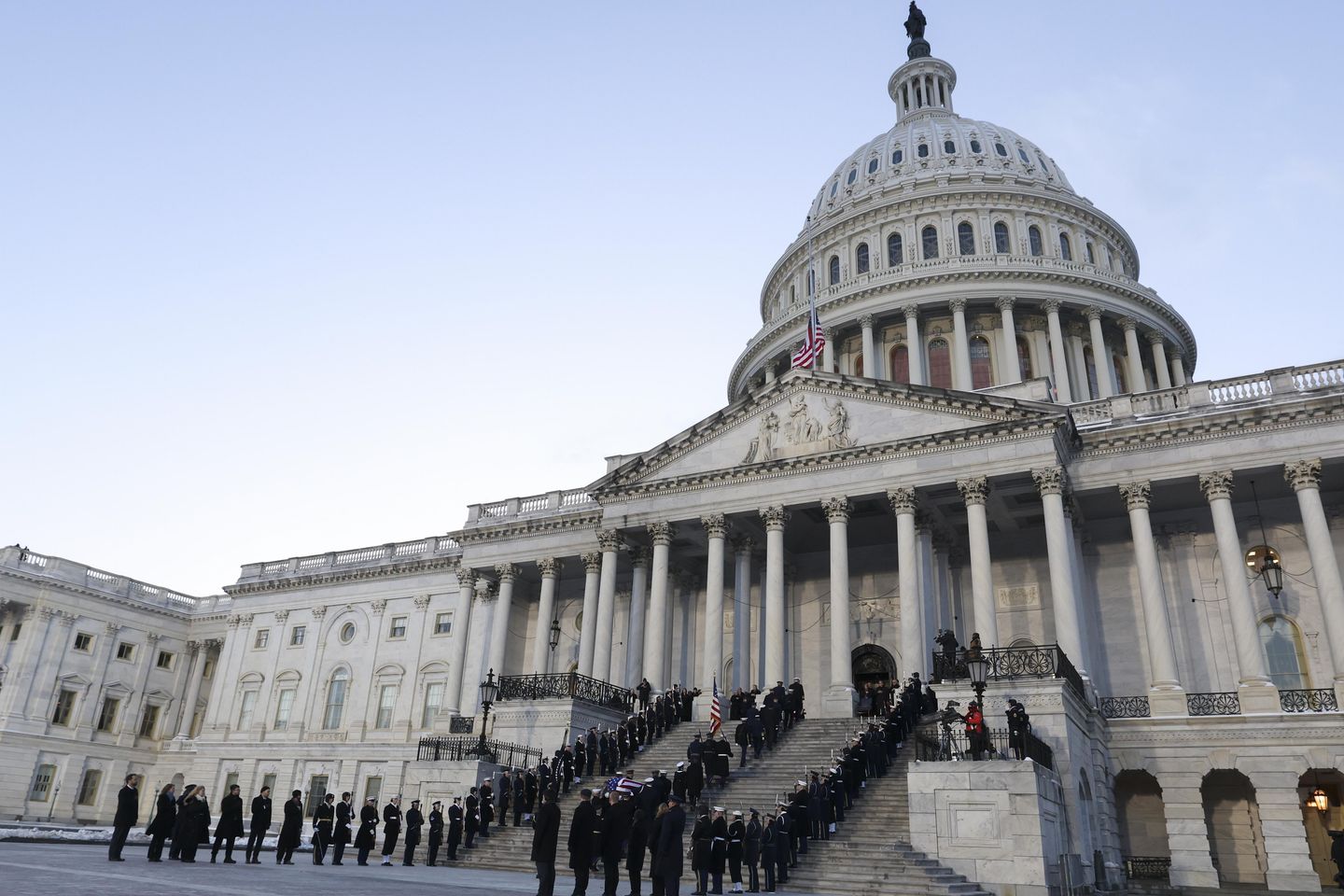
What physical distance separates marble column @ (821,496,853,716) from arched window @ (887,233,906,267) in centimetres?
2691

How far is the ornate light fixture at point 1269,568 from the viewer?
101 ft

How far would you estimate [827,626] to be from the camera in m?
40.0

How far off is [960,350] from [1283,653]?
22.3 metres

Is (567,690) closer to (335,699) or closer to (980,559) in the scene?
(980,559)

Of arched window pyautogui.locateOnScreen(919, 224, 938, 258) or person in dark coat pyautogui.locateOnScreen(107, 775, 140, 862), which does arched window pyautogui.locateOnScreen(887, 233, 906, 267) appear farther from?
person in dark coat pyautogui.locateOnScreen(107, 775, 140, 862)

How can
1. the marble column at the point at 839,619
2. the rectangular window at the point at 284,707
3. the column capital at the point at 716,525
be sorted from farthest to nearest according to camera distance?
the rectangular window at the point at 284,707, the column capital at the point at 716,525, the marble column at the point at 839,619

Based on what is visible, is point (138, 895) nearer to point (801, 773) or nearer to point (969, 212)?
point (801, 773)

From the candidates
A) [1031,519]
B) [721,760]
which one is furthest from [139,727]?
[1031,519]

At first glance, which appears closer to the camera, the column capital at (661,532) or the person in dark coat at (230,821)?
the person in dark coat at (230,821)

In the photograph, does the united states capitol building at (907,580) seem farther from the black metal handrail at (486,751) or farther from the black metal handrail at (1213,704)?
the black metal handrail at (486,751)

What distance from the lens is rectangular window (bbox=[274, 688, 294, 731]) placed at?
5356cm

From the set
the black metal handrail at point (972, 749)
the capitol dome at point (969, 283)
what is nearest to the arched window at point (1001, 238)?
the capitol dome at point (969, 283)

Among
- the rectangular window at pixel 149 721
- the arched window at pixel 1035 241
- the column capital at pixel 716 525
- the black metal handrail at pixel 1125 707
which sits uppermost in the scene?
the arched window at pixel 1035 241

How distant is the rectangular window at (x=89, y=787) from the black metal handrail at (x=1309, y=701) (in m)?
59.0
